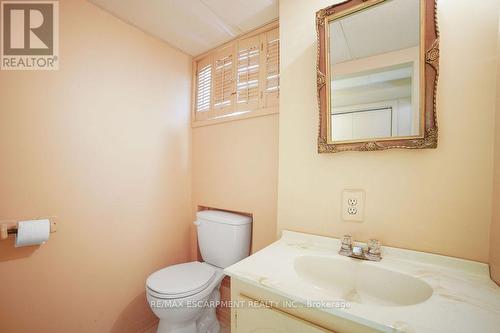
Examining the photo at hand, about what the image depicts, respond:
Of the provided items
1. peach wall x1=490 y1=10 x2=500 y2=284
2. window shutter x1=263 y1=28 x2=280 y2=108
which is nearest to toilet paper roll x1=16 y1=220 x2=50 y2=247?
window shutter x1=263 y1=28 x2=280 y2=108

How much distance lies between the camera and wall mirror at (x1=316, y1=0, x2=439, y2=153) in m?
0.83

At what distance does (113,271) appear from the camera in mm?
1398

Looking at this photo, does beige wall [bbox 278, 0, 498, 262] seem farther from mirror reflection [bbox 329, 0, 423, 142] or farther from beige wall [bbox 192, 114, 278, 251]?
beige wall [bbox 192, 114, 278, 251]

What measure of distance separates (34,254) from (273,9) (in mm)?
1949

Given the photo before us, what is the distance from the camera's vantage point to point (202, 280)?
4.35 ft

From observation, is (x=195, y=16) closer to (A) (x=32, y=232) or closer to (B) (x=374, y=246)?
(A) (x=32, y=232)

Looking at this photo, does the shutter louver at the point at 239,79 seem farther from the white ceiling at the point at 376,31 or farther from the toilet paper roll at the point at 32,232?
the toilet paper roll at the point at 32,232

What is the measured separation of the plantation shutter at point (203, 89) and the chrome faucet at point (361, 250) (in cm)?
138

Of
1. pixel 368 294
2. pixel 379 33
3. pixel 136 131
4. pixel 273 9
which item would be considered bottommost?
pixel 368 294

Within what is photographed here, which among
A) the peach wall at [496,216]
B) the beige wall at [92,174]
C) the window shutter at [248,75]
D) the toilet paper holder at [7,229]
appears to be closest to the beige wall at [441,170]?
the peach wall at [496,216]

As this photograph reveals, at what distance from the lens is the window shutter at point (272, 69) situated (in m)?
1.43

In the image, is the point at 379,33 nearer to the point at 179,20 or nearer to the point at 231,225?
the point at 179,20

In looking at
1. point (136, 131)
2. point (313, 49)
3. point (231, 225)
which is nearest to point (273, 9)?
point (313, 49)

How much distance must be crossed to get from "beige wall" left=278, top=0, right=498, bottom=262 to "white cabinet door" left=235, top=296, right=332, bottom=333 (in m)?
0.49
